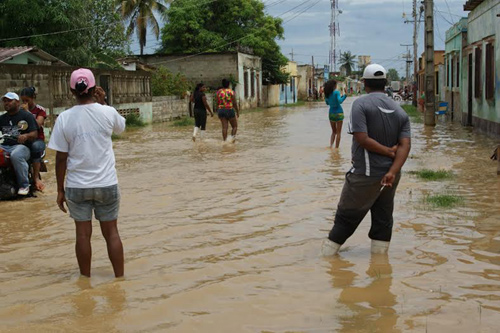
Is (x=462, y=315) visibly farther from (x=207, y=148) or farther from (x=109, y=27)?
(x=109, y=27)

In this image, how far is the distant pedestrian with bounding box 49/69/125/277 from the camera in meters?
4.91

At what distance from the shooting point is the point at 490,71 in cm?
1773

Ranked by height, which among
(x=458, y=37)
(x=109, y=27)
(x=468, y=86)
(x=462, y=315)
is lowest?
(x=462, y=315)

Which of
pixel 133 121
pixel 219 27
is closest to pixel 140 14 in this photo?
pixel 219 27

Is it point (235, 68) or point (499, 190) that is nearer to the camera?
point (499, 190)

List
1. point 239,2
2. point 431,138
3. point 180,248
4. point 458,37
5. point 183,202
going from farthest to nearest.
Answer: point 239,2
point 458,37
point 431,138
point 183,202
point 180,248

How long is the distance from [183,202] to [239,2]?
4196cm

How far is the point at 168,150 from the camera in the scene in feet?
51.4

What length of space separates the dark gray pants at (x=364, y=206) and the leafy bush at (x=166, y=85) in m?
28.7

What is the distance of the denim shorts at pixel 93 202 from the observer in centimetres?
491

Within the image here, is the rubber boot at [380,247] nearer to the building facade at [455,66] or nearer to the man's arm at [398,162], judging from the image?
the man's arm at [398,162]

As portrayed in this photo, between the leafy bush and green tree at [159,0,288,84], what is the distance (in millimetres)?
11608

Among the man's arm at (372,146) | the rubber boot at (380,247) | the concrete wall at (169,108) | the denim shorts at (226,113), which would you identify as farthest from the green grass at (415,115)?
the man's arm at (372,146)

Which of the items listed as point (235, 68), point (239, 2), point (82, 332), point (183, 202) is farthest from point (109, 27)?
point (82, 332)
